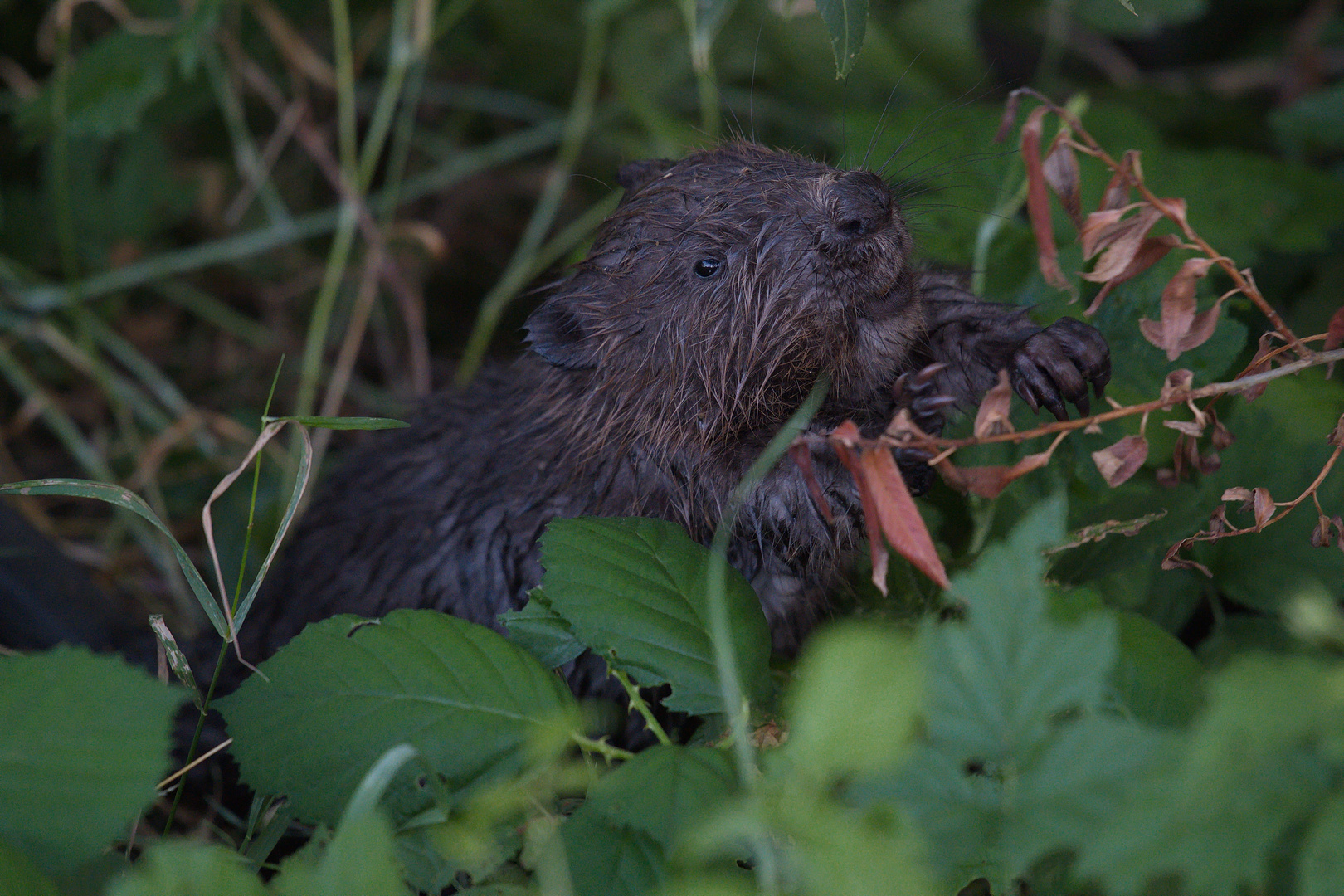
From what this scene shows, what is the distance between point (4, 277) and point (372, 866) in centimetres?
415

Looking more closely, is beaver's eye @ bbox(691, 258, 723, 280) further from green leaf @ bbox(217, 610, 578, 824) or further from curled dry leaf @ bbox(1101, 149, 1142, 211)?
green leaf @ bbox(217, 610, 578, 824)

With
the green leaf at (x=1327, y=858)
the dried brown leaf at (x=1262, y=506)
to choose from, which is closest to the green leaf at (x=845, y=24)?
the dried brown leaf at (x=1262, y=506)

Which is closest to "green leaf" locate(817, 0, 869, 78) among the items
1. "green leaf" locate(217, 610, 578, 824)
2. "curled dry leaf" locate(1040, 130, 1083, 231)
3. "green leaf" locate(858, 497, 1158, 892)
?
"curled dry leaf" locate(1040, 130, 1083, 231)

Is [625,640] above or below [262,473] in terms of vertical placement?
above

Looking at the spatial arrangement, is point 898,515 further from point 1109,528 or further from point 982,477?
point 1109,528

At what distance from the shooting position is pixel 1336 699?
1.24 metres

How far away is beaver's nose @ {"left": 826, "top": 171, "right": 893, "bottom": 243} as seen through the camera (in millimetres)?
2654

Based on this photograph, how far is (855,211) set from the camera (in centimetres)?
265

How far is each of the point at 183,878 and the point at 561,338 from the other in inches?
71.6

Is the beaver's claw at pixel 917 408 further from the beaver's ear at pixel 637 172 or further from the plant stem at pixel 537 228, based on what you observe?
the plant stem at pixel 537 228

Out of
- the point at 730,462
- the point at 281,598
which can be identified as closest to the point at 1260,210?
the point at 730,462

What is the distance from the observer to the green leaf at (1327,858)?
1.23 metres

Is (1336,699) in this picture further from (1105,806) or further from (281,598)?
(281,598)

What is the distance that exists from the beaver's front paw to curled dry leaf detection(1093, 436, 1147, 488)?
0.42m
